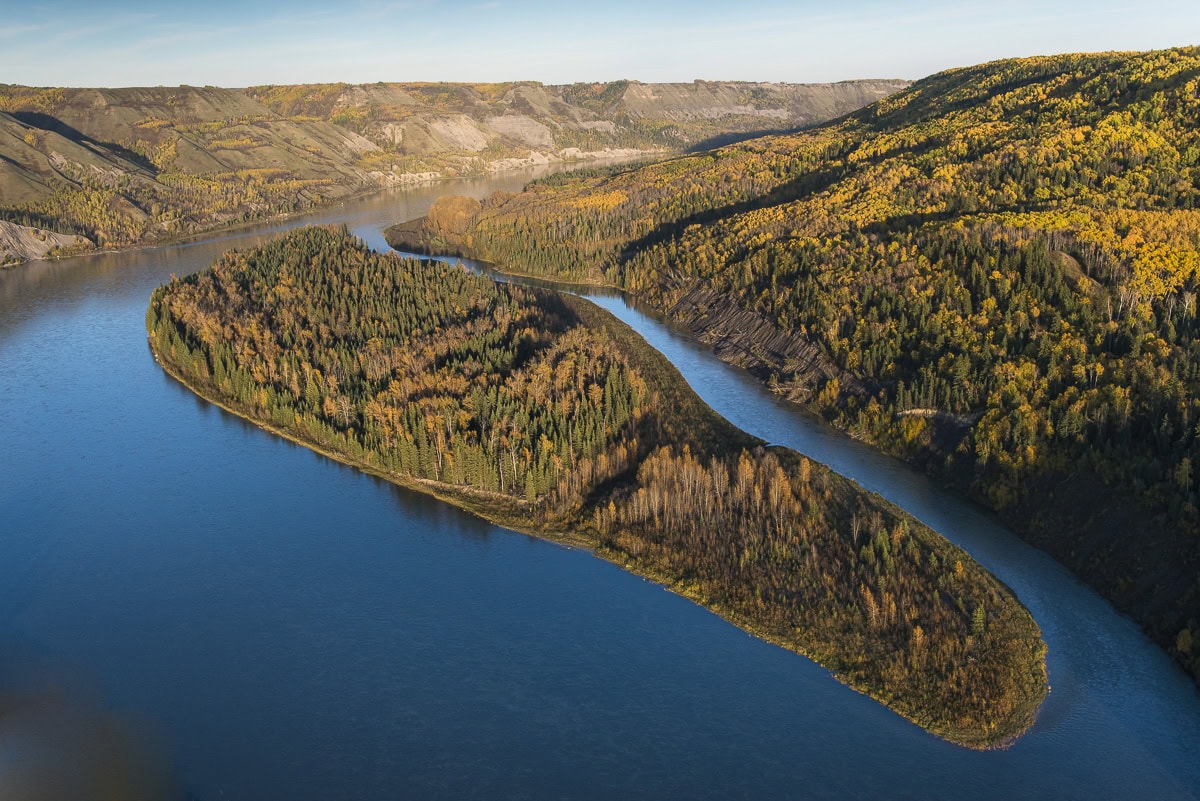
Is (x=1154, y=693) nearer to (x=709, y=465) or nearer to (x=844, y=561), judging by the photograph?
(x=844, y=561)

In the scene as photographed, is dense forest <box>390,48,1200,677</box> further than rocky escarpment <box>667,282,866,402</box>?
No

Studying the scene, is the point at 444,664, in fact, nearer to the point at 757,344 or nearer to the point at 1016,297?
the point at 1016,297

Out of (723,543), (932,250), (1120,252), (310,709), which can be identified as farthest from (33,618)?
(1120,252)

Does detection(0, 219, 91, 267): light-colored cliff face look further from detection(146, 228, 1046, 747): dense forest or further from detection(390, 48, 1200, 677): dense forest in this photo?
detection(390, 48, 1200, 677): dense forest

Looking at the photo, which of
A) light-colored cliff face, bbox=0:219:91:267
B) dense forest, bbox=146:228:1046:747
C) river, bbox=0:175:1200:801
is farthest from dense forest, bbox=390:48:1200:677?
light-colored cliff face, bbox=0:219:91:267

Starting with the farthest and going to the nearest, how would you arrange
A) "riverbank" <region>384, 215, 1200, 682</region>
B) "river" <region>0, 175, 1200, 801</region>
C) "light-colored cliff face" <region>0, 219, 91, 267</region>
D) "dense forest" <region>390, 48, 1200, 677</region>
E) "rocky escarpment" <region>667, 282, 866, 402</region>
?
"light-colored cliff face" <region>0, 219, 91, 267</region>, "rocky escarpment" <region>667, 282, 866, 402</region>, "dense forest" <region>390, 48, 1200, 677</region>, "riverbank" <region>384, 215, 1200, 682</region>, "river" <region>0, 175, 1200, 801</region>

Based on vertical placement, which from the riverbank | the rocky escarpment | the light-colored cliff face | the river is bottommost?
the river

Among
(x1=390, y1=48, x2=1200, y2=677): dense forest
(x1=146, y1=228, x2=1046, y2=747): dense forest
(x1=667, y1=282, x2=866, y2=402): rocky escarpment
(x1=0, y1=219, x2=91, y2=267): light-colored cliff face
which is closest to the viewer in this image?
(x1=146, y1=228, x2=1046, y2=747): dense forest

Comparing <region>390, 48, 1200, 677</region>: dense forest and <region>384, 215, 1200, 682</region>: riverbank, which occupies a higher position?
<region>390, 48, 1200, 677</region>: dense forest
